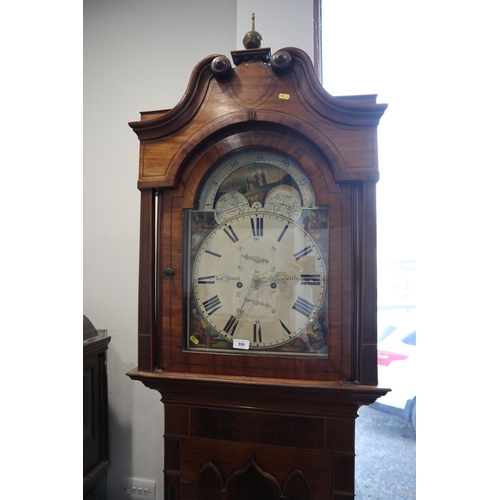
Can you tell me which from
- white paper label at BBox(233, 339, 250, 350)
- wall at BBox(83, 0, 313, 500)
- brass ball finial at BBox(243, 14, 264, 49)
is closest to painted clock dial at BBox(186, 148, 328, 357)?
white paper label at BBox(233, 339, 250, 350)

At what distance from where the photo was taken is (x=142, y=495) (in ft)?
3.91

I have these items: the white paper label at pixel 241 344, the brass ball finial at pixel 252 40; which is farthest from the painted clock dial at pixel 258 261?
the brass ball finial at pixel 252 40

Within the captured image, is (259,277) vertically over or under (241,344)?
over

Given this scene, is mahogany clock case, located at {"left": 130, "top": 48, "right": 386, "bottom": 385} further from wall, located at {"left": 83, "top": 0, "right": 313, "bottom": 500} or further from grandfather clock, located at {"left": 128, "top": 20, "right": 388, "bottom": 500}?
wall, located at {"left": 83, "top": 0, "right": 313, "bottom": 500}

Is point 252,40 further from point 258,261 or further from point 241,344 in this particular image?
point 241,344

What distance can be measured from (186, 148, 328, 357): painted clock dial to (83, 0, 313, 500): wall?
2.14 ft

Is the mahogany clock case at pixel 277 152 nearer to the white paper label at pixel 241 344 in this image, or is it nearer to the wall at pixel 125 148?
the white paper label at pixel 241 344

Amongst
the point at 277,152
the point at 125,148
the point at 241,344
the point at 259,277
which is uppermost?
the point at 125,148

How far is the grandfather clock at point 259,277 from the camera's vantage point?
2.15ft

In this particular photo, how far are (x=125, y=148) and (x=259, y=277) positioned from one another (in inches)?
37.7

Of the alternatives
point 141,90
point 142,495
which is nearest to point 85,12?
point 141,90

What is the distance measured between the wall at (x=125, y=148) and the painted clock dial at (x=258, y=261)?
0.65 m

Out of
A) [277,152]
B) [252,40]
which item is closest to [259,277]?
[277,152]

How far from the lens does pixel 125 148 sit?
128 centimetres
